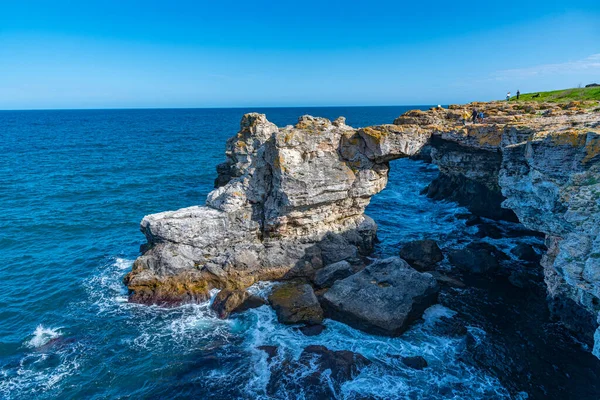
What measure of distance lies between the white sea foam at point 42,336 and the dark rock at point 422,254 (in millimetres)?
26213

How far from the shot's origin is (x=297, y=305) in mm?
24359

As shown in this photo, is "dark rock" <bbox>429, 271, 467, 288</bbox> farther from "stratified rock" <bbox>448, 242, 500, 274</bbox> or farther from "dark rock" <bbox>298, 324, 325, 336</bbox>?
"dark rock" <bbox>298, 324, 325, 336</bbox>

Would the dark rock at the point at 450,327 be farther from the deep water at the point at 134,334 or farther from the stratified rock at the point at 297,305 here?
the stratified rock at the point at 297,305

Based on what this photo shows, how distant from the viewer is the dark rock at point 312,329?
2267 cm

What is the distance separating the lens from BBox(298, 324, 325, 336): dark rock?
22.7 m

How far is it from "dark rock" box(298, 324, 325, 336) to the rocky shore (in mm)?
203

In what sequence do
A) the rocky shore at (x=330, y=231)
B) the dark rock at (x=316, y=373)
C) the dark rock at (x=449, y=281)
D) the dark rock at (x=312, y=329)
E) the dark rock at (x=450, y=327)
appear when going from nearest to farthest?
the dark rock at (x=316, y=373)
the dark rock at (x=450, y=327)
the dark rock at (x=312, y=329)
the rocky shore at (x=330, y=231)
the dark rock at (x=449, y=281)

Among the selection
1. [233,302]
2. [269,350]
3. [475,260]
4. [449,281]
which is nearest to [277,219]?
[233,302]

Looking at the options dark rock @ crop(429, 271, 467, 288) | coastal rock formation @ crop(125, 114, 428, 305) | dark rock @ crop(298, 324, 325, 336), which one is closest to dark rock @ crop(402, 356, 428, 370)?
dark rock @ crop(298, 324, 325, 336)

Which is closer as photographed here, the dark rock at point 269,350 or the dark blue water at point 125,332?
the dark blue water at point 125,332

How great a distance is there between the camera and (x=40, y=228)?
126ft

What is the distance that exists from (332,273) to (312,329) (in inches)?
210

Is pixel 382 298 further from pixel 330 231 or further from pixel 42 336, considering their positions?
pixel 42 336

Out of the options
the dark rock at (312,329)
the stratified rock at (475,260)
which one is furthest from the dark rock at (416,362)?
the stratified rock at (475,260)
